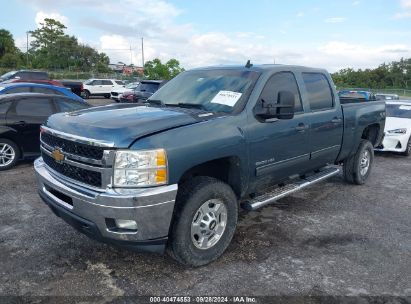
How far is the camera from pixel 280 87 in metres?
4.48

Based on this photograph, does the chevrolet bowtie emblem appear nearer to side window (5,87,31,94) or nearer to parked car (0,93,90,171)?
parked car (0,93,90,171)

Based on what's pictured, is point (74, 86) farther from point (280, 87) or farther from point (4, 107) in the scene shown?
point (280, 87)

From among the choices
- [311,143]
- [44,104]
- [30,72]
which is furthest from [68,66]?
[311,143]

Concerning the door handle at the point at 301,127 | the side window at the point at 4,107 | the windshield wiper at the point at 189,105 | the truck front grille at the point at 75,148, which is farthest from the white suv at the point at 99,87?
the truck front grille at the point at 75,148

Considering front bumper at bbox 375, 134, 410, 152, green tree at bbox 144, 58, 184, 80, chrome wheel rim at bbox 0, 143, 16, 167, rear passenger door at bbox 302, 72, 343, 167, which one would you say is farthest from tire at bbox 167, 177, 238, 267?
green tree at bbox 144, 58, 184, 80

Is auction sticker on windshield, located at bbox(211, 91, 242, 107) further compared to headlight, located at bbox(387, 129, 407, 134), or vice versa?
headlight, located at bbox(387, 129, 407, 134)

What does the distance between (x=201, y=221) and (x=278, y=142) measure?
1.32 metres

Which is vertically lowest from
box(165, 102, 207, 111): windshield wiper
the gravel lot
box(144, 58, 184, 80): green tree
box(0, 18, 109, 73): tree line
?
the gravel lot

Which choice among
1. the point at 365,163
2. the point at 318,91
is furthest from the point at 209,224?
the point at 365,163

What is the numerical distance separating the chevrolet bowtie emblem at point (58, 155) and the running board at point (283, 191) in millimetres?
1901

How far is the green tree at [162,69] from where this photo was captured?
32812 millimetres

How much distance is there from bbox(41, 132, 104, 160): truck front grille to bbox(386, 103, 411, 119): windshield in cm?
915

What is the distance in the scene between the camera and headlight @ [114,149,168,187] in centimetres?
301

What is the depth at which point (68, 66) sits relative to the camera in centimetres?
7212
